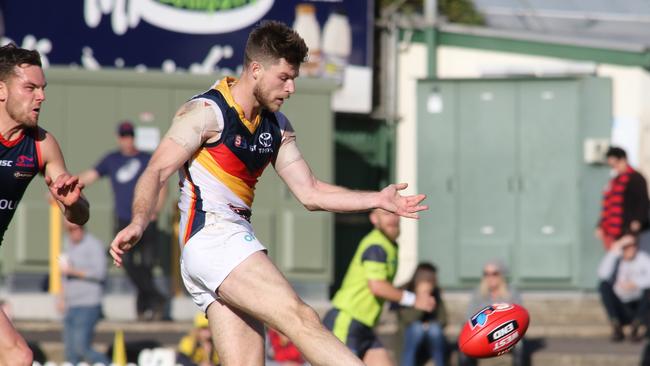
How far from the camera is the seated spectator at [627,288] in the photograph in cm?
1603

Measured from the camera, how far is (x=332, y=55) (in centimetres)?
1895

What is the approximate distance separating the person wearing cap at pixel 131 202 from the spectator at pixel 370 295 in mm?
4453

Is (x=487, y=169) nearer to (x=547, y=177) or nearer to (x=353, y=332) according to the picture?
(x=547, y=177)

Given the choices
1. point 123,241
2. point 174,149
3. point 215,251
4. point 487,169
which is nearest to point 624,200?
point 487,169

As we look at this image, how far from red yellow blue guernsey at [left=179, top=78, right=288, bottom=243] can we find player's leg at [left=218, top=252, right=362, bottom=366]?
38 centimetres

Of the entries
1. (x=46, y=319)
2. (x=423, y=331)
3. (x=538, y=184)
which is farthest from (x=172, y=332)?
(x=538, y=184)

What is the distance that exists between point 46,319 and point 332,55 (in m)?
5.16

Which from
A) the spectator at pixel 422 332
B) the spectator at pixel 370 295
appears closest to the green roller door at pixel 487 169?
the spectator at pixel 422 332

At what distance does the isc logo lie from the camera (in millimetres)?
8734

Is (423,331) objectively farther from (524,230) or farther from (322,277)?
(524,230)

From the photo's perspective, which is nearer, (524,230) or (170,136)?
(170,136)

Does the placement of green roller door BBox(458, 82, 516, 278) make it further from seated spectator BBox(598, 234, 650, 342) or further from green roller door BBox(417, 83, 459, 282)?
seated spectator BBox(598, 234, 650, 342)

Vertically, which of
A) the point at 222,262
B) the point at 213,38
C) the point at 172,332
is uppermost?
the point at 213,38

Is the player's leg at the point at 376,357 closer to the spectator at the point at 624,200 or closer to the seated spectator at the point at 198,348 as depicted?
the seated spectator at the point at 198,348
